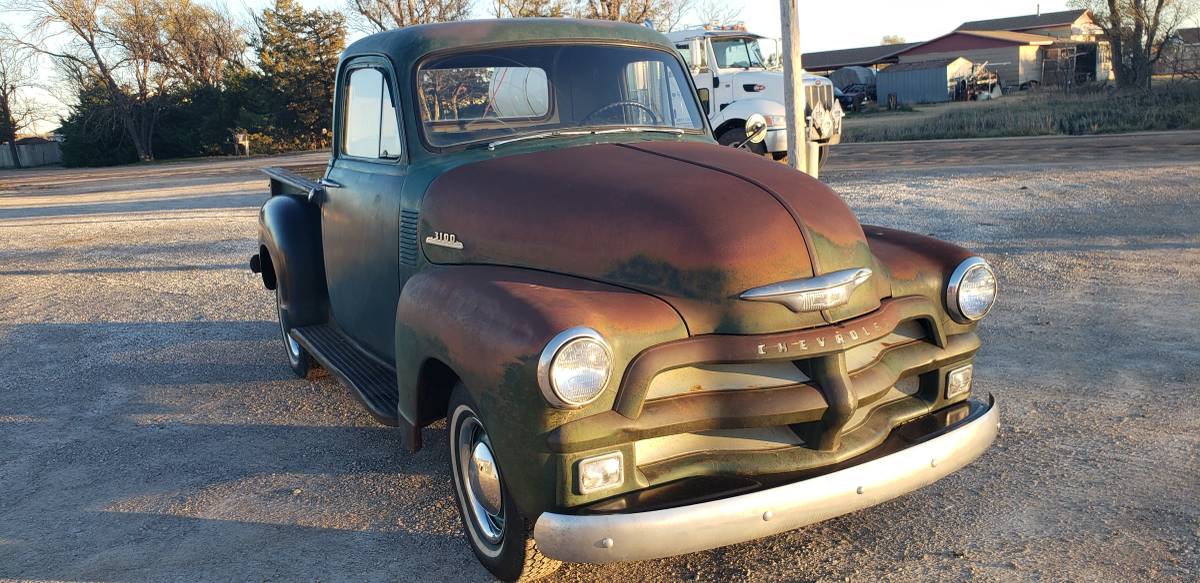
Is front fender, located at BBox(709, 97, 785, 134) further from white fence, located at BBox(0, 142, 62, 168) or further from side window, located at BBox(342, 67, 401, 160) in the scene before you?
white fence, located at BBox(0, 142, 62, 168)

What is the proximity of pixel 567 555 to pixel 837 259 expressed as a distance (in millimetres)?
1306

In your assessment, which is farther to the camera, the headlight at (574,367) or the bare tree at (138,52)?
the bare tree at (138,52)

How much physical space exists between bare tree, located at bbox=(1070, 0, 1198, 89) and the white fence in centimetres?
4593

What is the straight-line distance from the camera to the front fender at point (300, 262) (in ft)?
17.6

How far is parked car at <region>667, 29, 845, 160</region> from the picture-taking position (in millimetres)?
15578

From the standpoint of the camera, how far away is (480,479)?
329 centimetres

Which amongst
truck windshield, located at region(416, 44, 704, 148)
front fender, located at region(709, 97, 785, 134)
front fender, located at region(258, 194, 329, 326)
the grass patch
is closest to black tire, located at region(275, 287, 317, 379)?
front fender, located at region(258, 194, 329, 326)

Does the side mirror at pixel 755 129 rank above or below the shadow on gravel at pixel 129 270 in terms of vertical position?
above

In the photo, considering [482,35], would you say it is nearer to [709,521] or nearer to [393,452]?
[393,452]

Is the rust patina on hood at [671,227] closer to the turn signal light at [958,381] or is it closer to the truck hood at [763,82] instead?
the turn signal light at [958,381]

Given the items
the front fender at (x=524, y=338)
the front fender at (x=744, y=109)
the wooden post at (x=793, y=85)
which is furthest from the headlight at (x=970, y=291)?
the front fender at (x=744, y=109)

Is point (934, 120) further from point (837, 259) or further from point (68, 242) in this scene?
point (837, 259)

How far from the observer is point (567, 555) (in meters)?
2.73

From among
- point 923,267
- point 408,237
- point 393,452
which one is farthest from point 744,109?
point 923,267
